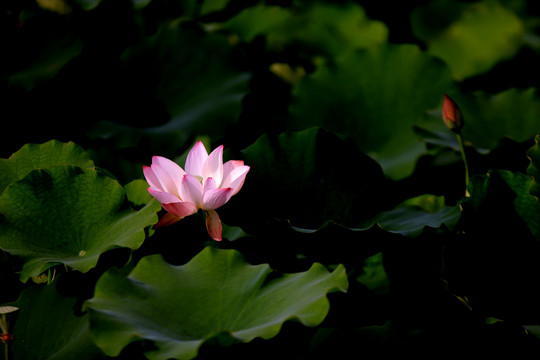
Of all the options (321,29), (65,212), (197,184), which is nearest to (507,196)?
(197,184)

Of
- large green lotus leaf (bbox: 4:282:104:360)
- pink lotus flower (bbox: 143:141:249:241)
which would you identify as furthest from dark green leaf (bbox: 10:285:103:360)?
pink lotus flower (bbox: 143:141:249:241)

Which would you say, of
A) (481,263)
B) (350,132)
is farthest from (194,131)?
(481,263)

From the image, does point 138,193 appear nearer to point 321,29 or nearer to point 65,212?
point 65,212

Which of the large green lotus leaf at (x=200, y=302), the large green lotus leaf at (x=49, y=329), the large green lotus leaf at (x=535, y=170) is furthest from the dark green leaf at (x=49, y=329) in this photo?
the large green lotus leaf at (x=535, y=170)

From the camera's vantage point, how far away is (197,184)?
3.45 ft

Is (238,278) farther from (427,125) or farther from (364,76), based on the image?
(364,76)

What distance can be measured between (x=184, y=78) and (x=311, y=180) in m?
0.71

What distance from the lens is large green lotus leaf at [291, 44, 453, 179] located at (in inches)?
69.3

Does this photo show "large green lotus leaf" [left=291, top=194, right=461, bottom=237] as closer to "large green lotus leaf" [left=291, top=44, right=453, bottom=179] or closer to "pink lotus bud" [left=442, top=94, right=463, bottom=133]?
"pink lotus bud" [left=442, top=94, right=463, bottom=133]

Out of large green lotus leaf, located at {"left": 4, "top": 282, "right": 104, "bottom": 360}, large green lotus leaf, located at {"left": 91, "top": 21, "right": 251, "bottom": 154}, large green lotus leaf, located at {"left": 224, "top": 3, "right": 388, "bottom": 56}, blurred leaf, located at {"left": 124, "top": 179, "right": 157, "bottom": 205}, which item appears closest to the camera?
large green lotus leaf, located at {"left": 4, "top": 282, "right": 104, "bottom": 360}

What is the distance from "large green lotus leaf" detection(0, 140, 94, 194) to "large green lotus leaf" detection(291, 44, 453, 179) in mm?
747

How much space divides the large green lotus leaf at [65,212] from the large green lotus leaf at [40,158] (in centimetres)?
10

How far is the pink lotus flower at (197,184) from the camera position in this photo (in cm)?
105

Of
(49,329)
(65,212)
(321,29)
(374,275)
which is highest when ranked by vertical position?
(65,212)
